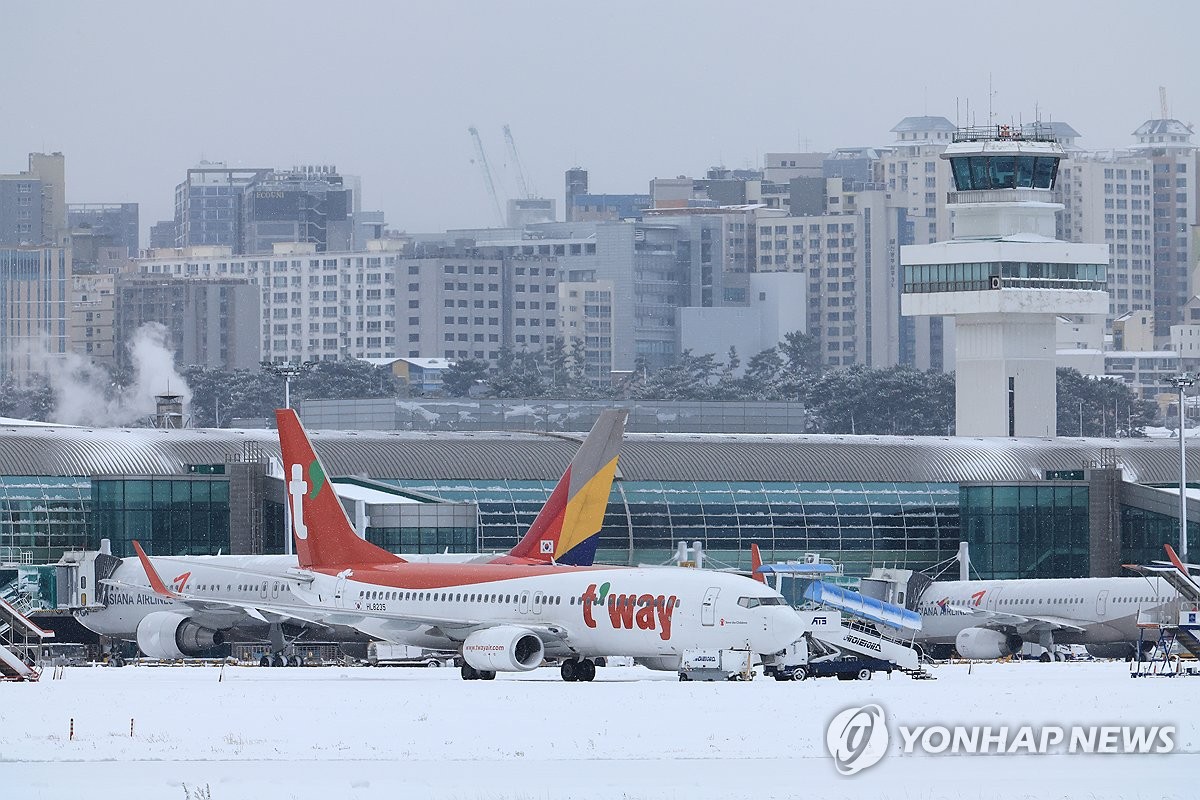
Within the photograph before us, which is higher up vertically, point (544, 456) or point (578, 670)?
point (544, 456)

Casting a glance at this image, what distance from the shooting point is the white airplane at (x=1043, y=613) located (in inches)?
3511

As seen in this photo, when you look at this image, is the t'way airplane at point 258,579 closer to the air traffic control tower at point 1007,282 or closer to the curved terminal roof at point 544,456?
the curved terminal roof at point 544,456

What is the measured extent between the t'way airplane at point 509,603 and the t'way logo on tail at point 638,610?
27 mm

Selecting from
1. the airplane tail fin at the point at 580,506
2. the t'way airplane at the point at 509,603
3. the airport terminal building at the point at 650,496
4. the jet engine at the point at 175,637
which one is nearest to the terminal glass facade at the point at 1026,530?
the airport terminal building at the point at 650,496

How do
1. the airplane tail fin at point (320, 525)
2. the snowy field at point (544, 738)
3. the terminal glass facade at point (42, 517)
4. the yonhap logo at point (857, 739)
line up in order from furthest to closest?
1. the terminal glass facade at point (42, 517)
2. the airplane tail fin at point (320, 525)
3. the yonhap logo at point (857, 739)
4. the snowy field at point (544, 738)

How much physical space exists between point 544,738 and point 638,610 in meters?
20.6

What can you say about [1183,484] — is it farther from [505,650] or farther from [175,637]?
[505,650]

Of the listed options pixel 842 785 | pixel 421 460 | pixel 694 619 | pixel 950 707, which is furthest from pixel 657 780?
pixel 421 460

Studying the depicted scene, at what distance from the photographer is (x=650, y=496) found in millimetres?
115562

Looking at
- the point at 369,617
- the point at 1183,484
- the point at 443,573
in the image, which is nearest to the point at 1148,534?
the point at 1183,484

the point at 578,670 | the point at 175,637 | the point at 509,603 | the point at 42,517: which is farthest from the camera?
the point at 42,517

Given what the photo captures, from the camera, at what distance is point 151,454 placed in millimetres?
114438

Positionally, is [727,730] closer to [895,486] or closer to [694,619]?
[694,619]

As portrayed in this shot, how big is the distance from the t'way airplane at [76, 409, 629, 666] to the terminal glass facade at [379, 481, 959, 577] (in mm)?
25068
